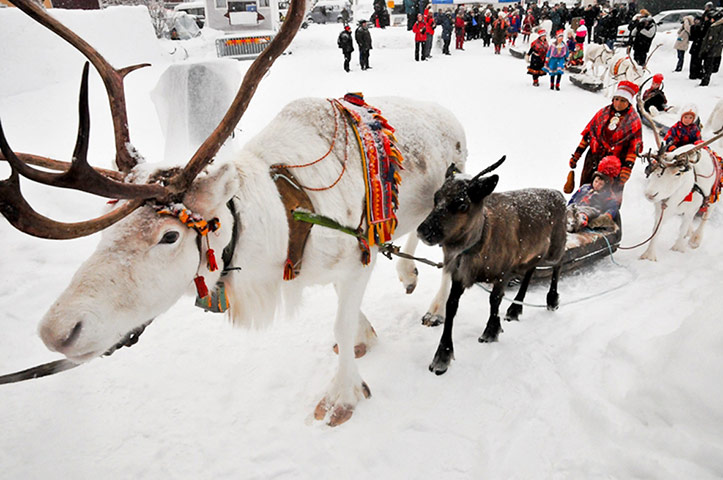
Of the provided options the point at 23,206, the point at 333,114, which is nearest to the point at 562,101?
the point at 333,114

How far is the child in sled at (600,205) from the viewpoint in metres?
4.40

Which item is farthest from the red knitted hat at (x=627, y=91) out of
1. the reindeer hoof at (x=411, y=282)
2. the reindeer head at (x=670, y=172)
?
the reindeer hoof at (x=411, y=282)

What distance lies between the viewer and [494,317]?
312 centimetres

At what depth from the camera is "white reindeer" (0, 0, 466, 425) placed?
1.38m

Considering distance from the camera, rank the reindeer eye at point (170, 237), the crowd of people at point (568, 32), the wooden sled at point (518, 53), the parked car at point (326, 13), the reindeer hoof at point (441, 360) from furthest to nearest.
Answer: the parked car at point (326, 13)
the wooden sled at point (518, 53)
the crowd of people at point (568, 32)
the reindeer hoof at point (441, 360)
the reindeer eye at point (170, 237)

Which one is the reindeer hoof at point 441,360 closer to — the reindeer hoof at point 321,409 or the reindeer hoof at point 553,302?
the reindeer hoof at point 321,409

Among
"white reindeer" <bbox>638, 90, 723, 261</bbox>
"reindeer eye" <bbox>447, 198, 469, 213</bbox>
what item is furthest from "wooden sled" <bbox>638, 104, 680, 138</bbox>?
"reindeer eye" <bbox>447, 198, 469, 213</bbox>

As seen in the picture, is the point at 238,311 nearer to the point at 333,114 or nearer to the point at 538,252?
the point at 333,114

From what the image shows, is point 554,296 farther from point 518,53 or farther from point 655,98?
point 518,53

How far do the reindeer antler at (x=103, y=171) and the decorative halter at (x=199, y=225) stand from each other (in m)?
0.05

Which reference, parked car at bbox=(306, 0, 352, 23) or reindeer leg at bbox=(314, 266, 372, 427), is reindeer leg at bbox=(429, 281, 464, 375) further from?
parked car at bbox=(306, 0, 352, 23)

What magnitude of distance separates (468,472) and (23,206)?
7.58 feet

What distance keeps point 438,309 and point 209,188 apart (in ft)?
7.80

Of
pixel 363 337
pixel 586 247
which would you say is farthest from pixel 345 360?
pixel 586 247
